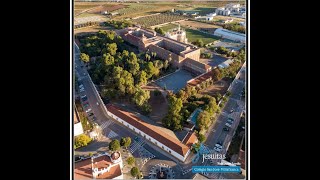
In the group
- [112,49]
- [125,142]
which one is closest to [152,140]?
[125,142]

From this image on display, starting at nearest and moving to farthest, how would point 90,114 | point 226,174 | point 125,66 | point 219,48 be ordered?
point 226,174
point 90,114
point 125,66
point 219,48

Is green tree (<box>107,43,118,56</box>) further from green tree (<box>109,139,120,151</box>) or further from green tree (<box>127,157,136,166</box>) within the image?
green tree (<box>127,157,136,166</box>)

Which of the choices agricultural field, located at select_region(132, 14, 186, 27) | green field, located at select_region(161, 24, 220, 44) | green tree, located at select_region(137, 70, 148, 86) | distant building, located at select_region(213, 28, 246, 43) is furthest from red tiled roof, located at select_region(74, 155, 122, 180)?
green field, located at select_region(161, 24, 220, 44)

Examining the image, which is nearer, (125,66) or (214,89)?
(214,89)

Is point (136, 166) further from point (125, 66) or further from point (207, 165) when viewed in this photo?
point (125, 66)

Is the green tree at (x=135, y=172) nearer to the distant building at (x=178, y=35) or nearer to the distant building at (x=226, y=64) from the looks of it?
the distant building at (x=226, y=64)

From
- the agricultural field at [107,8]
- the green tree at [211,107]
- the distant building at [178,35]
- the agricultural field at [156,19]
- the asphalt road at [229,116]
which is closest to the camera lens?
the asphalt road at [229,116]

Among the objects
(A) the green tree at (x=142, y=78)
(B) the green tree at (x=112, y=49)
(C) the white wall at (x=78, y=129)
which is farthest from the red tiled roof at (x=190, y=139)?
(B) the green tree at (x=112, y=49)

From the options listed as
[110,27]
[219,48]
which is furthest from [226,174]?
[110,27]
